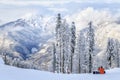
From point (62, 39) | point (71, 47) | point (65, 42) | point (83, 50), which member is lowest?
point (83, 50)

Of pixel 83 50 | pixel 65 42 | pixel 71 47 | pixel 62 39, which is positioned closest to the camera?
pixel 62 39

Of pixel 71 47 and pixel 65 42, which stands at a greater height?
pixel 65 42

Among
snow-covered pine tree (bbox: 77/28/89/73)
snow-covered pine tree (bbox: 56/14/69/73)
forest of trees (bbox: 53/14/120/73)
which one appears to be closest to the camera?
snow-covered pine tree (bbox: 56/14/69/73)

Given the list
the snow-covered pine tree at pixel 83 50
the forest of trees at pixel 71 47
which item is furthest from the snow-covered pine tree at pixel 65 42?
the snow-covered pine tree at pixel 83 50

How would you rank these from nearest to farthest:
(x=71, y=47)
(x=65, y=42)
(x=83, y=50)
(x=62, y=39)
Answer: (x=62, y=39), (x=65, y=42), (x=71, y=47), (x=83, y=50)

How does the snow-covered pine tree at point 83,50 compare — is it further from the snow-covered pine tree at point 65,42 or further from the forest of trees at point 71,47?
the snow-covered pine tree at point 65,42

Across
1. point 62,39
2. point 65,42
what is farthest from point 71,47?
point 62,39

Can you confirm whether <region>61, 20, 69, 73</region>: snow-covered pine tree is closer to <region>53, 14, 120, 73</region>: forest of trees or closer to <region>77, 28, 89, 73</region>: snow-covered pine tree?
<region>53, 14, 120, 73</region>: forest of trees

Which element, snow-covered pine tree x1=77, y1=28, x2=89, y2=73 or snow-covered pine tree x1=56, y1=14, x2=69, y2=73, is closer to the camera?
snow-covered pine tree x1=56, y1=14, x2=69, y2=73

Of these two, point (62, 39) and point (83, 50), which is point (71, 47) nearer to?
point (83, 50)

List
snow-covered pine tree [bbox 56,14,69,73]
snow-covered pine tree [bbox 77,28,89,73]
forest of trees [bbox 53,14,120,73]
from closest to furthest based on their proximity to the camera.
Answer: snow-covered pine tree [bbox 56,14,69,73], forest of trees [bbox 53,14,120,73], snow-covered pine tree [bbox 77,28,89,73]

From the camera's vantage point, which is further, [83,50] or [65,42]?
[83,50]

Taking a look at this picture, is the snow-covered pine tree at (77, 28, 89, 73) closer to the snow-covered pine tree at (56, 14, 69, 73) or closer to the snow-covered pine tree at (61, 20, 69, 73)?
the snow-covered pine tree at (61, 20, 69, 73)

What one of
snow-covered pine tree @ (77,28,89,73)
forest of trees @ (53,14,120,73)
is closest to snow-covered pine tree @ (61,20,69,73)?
forest of trees @ (53,14,120,73)
